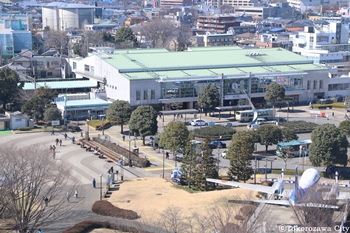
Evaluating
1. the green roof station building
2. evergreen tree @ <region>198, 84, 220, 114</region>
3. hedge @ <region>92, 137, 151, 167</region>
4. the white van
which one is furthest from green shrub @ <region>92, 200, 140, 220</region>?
the green roof station building

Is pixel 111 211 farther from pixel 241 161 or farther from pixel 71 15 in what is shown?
pixel 71 15

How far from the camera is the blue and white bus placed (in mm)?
33969

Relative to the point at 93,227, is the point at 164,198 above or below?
above

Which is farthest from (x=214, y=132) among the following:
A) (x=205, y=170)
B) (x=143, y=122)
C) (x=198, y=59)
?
(x=198, y=59)

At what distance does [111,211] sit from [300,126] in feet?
62.3

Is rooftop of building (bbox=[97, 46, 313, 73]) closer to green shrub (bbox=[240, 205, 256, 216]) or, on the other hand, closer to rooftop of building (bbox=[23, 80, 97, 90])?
rooftop of building (bbox=[23, 80, 97, 90])

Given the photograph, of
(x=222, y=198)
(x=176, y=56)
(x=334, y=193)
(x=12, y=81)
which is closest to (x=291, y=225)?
(x=334, y=193)

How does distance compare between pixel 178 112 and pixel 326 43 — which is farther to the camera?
pixel 326 43

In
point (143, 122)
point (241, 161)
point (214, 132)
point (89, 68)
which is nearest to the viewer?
point (241, 161)

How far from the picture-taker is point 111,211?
24406 millimetres

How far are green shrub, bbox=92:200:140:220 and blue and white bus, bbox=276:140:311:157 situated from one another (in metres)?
12.0

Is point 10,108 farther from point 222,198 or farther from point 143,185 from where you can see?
point 222,198

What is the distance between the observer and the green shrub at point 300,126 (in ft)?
130

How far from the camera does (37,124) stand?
41656mm
